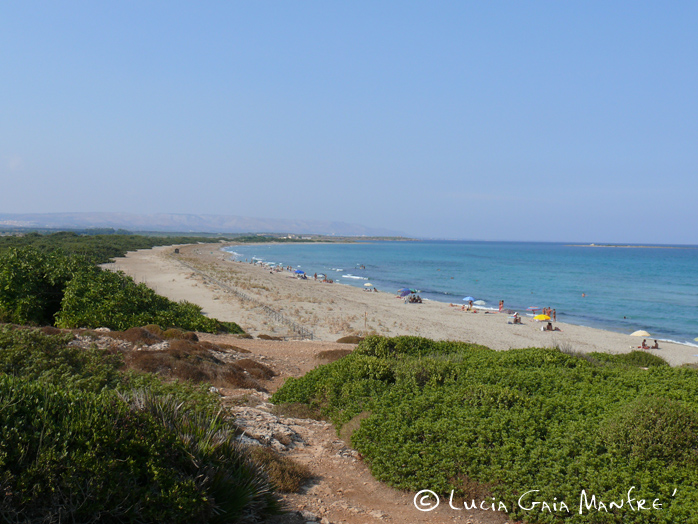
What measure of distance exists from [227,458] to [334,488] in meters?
1.94

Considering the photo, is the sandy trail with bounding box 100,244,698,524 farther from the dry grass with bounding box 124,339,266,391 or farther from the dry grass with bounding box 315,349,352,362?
the dry grass with bounding box 124,339,266,391

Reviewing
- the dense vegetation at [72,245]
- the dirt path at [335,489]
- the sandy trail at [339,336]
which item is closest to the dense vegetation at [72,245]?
the dense vegetation at [72,245]

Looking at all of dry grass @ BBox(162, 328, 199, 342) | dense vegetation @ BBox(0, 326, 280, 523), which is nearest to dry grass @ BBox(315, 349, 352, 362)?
dry grass @ BBox(162, 328, 199, 342)

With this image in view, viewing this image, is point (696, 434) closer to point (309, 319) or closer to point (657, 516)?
point (657, 516)

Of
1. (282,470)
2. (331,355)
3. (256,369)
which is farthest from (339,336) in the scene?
(282,470)

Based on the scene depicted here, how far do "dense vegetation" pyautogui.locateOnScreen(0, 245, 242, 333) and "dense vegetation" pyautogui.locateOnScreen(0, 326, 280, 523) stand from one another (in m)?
14.6

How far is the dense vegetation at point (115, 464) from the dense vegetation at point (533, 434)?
8.00 feet

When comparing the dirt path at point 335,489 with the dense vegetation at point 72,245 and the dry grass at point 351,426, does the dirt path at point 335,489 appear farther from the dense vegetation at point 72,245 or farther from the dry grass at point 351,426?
the dense vegetation at point 72,245

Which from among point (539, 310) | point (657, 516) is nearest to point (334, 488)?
point (657, 516)

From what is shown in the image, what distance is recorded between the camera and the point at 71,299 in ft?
57.2

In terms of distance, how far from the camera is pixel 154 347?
12742 millimetres

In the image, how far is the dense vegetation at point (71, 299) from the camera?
16812 millimetres

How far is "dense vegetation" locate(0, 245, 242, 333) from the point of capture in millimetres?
16812

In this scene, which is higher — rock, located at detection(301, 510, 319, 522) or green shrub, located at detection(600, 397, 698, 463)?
green shrub, located at detection(600, 397, 698, 463)
